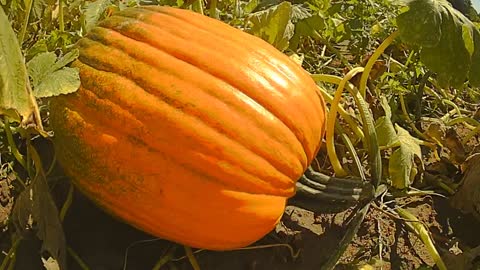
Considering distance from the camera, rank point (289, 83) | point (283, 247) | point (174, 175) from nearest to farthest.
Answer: point (174, 175), point (289, 83), point (283, 247)

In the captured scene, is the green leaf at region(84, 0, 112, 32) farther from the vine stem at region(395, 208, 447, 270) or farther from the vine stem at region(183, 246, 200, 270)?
the vine stem at region(395, 208, 447, 270)

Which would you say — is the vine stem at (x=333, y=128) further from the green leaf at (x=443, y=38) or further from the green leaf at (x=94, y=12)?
the green leaf at (x=94, y=12)

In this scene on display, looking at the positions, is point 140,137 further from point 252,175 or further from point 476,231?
point 476,231

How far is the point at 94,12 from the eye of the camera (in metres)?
1.80

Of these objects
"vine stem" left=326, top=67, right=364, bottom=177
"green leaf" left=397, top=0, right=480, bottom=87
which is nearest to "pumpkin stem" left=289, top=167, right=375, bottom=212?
"vine stem" left=326, top=67, right=364, bottom=177

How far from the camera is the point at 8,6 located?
1.88 metres

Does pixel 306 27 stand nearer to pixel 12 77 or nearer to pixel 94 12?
pixel 94 12

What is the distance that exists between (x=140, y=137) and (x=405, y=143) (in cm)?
65

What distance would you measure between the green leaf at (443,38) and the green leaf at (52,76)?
704 mm

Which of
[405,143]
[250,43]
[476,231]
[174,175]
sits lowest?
[476,231]

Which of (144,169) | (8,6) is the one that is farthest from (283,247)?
(8,6)

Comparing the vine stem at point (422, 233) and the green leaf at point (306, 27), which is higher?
the green leaf at point (306, 27)

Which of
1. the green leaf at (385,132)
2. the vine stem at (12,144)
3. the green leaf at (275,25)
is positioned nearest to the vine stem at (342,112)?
the green leaf at (385,132)

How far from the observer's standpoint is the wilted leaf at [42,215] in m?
1.52
